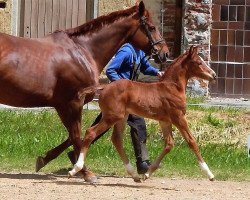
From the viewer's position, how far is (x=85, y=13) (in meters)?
20.6

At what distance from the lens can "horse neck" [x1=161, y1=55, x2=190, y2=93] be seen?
11891mm

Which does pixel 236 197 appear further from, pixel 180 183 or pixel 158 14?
pixel 158 14

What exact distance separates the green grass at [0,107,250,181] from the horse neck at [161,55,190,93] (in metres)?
1.63

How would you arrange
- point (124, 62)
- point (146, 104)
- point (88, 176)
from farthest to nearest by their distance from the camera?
point (124, 62) → point (88, 176) → point (146, 104)

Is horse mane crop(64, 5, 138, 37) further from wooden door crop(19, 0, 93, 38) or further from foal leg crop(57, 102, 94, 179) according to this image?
wooden door crop(19, 0, 93, 38)

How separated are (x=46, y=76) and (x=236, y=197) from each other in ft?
9.07

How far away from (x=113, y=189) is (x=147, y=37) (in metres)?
2.22

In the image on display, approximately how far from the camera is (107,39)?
496 inches

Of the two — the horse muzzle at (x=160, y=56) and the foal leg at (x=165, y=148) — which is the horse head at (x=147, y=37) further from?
the foal leg at (x=165, y=148)

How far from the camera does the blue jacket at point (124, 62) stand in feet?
41.7

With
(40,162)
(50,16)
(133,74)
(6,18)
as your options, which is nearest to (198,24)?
(50,16)

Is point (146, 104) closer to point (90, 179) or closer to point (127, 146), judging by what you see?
point (90, 179)

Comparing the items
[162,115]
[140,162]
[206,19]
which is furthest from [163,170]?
[206,19]

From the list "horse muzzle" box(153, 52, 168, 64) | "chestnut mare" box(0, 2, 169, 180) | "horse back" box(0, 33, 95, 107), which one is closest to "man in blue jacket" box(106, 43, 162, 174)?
"chestnut mare" box(0, 2, 169, 180)
